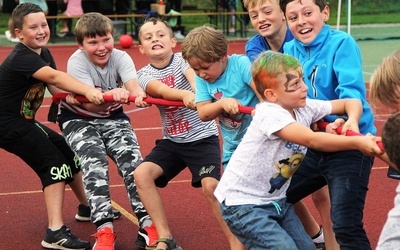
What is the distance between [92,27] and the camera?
665 centimetres

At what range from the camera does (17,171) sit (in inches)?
368

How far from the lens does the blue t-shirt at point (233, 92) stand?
557 cm

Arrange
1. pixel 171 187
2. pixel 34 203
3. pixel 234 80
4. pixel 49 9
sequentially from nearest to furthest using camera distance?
pixel 234 80 → pixel 34 203 → pixel 171 187 → pixel 49 9

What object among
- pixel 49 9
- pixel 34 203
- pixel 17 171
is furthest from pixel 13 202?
pixel 49 9

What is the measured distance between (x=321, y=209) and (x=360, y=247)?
1.09 metres

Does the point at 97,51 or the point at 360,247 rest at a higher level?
the point at 97,51

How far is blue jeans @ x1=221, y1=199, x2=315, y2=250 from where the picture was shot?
15.7ft

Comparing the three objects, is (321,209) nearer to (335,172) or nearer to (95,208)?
(335,172)

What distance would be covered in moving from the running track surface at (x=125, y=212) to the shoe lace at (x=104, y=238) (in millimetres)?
296

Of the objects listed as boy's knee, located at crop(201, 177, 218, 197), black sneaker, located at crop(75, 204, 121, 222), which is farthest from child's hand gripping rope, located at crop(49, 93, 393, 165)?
black sneaker, located at crop(75, 204, 121, 222)

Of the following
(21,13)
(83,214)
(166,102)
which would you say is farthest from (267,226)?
(21,13)

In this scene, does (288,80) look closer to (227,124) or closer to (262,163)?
(262,163)

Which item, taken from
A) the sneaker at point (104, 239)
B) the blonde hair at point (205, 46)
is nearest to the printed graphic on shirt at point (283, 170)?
the blonde hair at point (205, 46)

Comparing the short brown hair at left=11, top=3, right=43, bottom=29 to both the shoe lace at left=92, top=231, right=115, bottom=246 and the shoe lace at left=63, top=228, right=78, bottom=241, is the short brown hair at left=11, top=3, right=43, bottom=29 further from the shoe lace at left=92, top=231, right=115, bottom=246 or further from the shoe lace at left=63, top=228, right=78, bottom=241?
the shoe lace at left=92, top=231, right=115, bottom=246
